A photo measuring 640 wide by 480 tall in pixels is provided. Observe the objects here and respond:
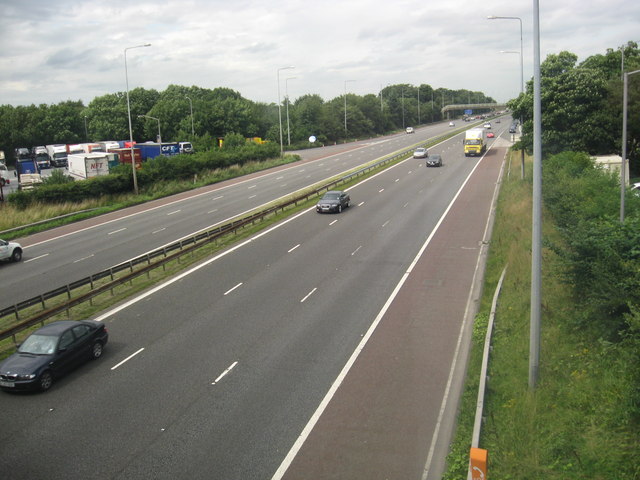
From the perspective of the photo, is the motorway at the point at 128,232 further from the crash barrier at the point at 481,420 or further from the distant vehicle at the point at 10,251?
the crash barrier at the point at 481,420

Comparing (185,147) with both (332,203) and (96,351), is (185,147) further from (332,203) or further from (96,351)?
(96,351)

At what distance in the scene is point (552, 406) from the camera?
1257 cm

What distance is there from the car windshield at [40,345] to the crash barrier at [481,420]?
11.0 meters

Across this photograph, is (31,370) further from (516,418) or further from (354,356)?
(516,418)

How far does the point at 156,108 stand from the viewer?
10406 cm

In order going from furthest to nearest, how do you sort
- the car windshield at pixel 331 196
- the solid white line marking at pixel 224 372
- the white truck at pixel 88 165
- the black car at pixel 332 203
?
the white truck at pixel 88 165
the car windshield at pixel 331 196
the black car at pixel 332 203
the solid white line marking at pixel 224 372

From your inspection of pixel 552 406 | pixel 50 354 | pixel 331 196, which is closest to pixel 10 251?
pixel 50 354

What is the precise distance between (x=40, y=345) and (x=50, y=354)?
1.90 ft

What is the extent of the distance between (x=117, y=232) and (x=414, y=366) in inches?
1016

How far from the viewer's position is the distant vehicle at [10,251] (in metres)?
29.1

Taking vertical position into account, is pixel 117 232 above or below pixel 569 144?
below

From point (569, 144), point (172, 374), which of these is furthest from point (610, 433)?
point (569, 144)

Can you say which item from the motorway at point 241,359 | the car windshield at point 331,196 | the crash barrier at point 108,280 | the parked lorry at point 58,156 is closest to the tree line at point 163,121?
the parked lorry at point 58,156

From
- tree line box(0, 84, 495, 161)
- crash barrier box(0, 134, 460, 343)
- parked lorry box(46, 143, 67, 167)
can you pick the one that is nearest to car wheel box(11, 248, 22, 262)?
crash barrier box(0, 134, 460, 343)
